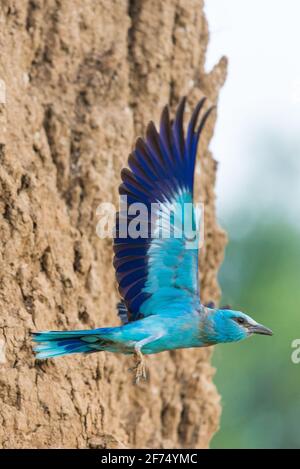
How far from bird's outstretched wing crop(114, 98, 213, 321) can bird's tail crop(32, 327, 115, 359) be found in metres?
0.39

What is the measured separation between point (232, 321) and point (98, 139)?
1.56 metres

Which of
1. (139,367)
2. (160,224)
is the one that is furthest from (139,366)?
(160,224)

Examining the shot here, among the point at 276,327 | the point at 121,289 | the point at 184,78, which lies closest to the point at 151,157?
the point at 121,289

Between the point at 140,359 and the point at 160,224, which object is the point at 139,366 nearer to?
the point at 140,359

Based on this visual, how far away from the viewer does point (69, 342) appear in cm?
689

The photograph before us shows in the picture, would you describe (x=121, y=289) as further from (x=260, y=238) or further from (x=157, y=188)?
(x=260, y=238)

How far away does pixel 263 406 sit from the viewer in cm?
1709

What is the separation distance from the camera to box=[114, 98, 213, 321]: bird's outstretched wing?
706 cm

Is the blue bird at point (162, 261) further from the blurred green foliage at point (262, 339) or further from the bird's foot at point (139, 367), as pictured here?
the blurred green foliage at point (262, 339)

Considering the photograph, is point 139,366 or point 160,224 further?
point 160,224

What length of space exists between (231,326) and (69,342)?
1010mm

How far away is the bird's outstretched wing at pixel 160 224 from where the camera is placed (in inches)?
278

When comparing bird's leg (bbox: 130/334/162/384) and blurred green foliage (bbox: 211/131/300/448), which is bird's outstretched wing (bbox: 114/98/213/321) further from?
blurred green foliage (bbox: 211/131/300/448)

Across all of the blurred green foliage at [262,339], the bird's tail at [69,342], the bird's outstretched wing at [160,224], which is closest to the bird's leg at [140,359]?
the bird's tail at [69,342]
